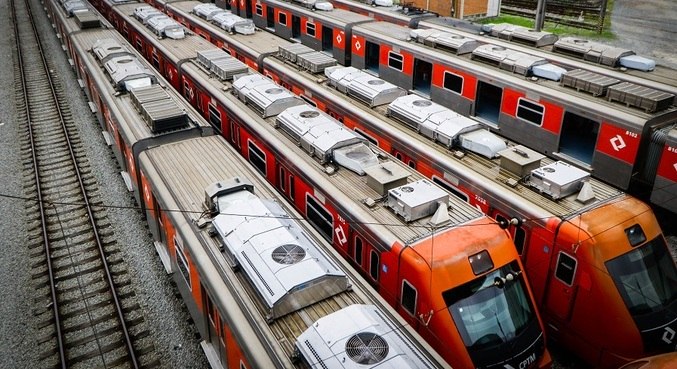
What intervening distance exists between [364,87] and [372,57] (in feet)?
25.1

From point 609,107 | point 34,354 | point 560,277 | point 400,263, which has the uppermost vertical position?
point 609,107

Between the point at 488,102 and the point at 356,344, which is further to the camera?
the point at 488,102

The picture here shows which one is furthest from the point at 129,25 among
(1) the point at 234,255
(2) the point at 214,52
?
(1) the point at 234,255

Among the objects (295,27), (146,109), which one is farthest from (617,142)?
(295,27)

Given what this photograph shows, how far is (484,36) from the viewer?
70.9ft

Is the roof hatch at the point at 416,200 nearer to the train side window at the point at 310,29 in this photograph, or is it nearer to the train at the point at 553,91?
the train at the point at 553,91

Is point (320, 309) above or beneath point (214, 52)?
beneath

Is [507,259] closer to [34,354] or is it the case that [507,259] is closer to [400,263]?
[400,263]

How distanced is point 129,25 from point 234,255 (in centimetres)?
2307

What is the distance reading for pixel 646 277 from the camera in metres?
10.2

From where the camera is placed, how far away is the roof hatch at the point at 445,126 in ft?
42.5

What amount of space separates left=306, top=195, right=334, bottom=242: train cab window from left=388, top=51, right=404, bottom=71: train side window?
10.0 m

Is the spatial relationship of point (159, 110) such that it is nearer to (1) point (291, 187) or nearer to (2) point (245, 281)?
(1) point (291, 187)

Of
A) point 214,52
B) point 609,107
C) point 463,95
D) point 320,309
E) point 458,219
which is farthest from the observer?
point 214,52
